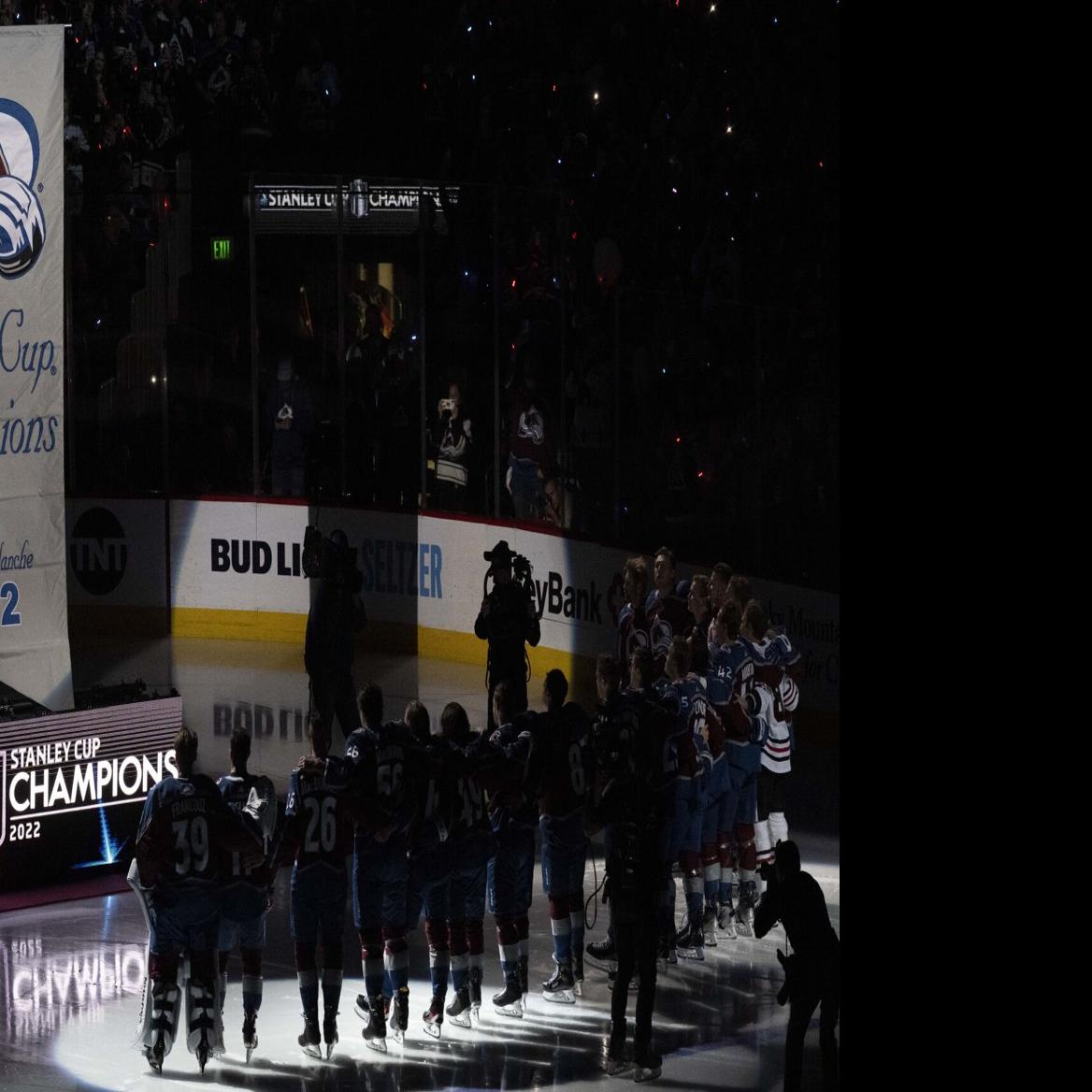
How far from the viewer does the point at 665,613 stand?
40.8 feet

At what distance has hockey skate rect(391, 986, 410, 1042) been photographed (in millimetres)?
8711

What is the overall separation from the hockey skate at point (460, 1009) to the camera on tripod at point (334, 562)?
15.3 feet

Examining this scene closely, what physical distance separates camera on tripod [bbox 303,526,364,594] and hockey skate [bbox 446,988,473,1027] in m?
4.65

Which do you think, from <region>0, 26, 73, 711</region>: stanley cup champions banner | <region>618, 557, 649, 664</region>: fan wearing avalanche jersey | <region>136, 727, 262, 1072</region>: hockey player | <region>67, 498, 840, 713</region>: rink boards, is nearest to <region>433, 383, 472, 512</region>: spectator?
<region>67, 498, 840, 713</region>: rink boards

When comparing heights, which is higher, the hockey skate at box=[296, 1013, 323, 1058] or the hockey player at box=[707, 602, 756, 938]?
the hockey player at box=[707, 602, 756, 938]

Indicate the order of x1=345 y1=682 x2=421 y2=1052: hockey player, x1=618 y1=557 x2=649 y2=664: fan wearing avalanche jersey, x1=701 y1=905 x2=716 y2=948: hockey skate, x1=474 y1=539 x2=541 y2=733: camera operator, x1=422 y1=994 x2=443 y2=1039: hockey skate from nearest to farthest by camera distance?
1. x1=345 y1=682 x2=421 y2=1052: hockey player
2. x1=422 y1=994 x2=443 y2=1039: hockey skate
3. x1=701 y1=905 x2=716 y2=948: hockey skate
4. x1=618 y1=557 x2=649 y2=664: fan wearing avalanche jersey
5. x1=474 y1=539 x2=541 y2=733: camera operator

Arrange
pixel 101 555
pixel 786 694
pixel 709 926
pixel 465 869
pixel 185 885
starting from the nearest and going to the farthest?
pixel 185 885 < pixel 465 869 < pixel 709 926 < pixel 786 694 < pixel 101 555

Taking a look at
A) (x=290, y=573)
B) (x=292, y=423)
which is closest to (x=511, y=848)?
(x=290, y=573)

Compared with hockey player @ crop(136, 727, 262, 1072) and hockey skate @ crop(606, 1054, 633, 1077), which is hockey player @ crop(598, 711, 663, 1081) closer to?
hockey skate @ crop(606, 1054, 633, 1077)

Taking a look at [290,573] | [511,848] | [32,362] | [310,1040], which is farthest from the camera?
[290,573]

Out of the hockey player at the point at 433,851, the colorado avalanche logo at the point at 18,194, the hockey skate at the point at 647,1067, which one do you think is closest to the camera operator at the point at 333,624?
the colorado avalanche logo at the point at 18,194

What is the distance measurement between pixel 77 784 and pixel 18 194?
3.60 metres

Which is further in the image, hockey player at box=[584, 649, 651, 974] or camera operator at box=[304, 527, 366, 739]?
camera operator at box=[304, 527, 366, 739]

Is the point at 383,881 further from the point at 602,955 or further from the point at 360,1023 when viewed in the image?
the point at 602,955
